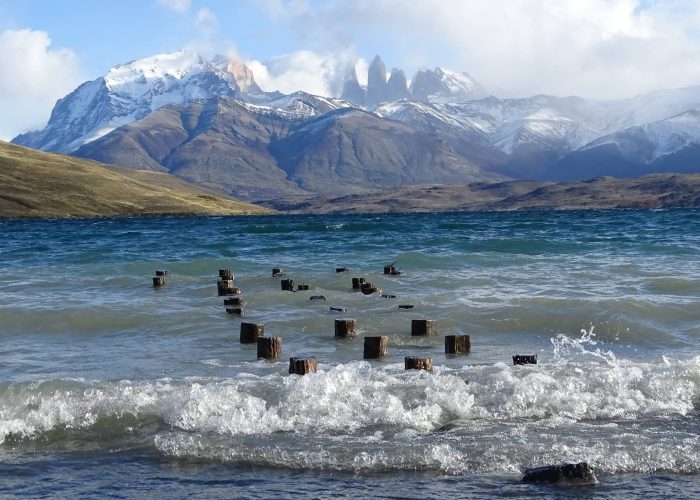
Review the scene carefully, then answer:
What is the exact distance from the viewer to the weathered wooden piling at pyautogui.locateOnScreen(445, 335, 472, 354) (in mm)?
20859

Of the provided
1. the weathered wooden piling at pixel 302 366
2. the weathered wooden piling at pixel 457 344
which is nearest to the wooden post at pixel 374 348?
the weathered wooden piling at pixel 457 344

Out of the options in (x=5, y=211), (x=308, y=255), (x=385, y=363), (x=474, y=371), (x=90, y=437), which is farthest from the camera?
(x=5, y=211)

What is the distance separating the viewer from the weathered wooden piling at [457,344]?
20.9 m

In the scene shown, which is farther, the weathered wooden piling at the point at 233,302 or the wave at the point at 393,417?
the weathered wooden piling at the point at 233,302

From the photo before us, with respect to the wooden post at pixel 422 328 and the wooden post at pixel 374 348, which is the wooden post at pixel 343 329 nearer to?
the wooden post at pixel 422 328

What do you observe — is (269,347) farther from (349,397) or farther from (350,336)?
(349,397)

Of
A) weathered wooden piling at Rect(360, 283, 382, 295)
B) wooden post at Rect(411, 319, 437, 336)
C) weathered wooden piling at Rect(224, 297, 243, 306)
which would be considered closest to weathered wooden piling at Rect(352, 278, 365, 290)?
weathered wooden piling at Rect(360, 283, 382, 295)

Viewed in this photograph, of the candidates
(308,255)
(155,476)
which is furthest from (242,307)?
(308,255)

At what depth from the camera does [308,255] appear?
57.9 metres

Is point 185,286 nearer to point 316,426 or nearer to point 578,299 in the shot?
point 578,299

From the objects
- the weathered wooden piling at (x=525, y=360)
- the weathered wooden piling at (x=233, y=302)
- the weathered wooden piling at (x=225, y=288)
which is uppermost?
the weathered wooden piling at (x=225, y=288)

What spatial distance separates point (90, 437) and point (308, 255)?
43.5 metres

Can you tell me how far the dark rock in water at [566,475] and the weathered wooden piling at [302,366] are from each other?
6.38m

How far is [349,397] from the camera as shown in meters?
15.7
